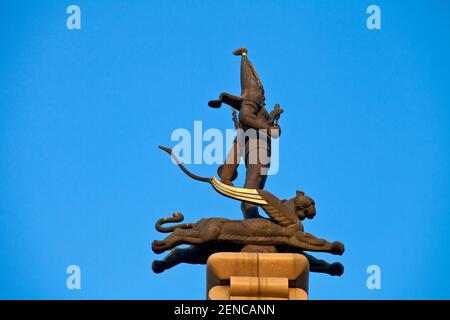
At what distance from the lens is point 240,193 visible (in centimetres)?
1733

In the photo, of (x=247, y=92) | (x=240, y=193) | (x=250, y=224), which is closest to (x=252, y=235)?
(x=250, y=224)

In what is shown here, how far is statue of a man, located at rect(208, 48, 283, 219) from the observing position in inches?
705

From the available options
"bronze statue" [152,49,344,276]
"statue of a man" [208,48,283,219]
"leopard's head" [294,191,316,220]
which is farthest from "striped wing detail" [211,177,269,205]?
"leopard's head" [294,191,316,220]

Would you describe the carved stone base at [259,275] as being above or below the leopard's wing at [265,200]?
below

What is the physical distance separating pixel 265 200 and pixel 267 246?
814mm

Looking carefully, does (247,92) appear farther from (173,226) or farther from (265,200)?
(173,226)

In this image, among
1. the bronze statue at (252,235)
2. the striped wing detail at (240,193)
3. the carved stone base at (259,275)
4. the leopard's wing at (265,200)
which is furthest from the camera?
the striped wing detail at (240,193)

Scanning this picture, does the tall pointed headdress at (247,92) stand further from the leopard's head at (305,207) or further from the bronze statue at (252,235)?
the leopard's head at (305,207)

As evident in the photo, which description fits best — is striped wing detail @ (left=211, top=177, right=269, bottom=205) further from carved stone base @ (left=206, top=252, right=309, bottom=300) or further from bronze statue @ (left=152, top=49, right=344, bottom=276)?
carved stone base @ (left=206, top=252, right=309, bottom=300)

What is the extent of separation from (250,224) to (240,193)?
696mm

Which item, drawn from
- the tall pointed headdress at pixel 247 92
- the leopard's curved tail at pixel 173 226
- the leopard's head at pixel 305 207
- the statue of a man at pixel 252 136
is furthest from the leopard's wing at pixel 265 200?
the tall pointed headdress at pixel 247 92

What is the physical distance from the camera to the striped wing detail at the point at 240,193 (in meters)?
17.2

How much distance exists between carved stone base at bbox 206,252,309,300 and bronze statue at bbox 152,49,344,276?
687 millimetres
